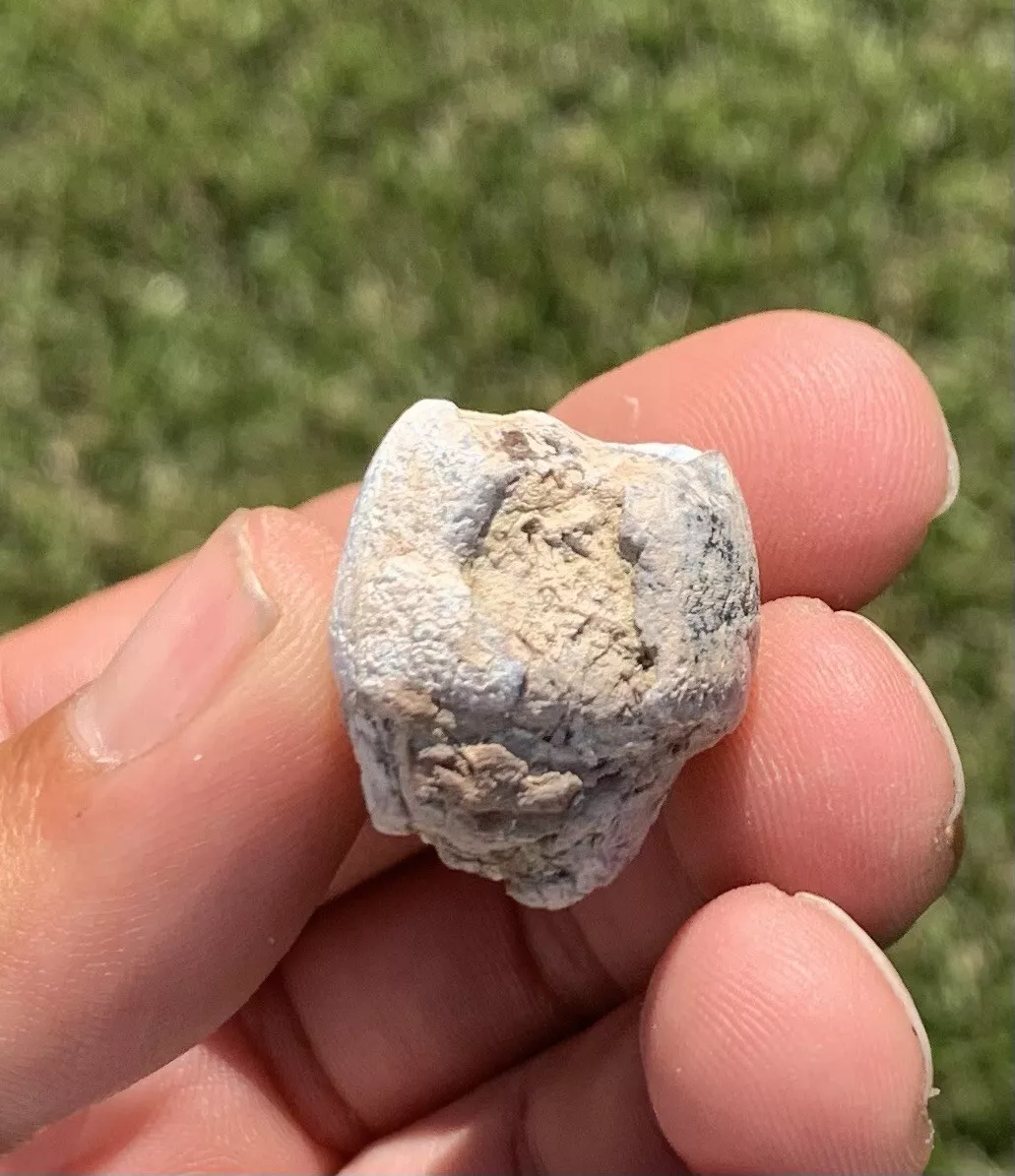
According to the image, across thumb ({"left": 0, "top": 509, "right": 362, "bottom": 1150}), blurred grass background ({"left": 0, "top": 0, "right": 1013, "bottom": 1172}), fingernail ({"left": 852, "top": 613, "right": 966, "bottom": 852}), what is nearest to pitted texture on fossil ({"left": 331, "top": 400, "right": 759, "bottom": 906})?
thumb ({"left": 0, "top": 509, "right": 362, "bottom": 1150})

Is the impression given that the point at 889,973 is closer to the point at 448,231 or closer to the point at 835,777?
the point at 835,777

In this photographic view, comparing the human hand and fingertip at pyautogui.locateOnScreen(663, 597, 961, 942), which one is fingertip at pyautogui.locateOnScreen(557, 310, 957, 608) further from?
fingertip at pyautogui.locateOnScreen(663, 597, 961, 942)

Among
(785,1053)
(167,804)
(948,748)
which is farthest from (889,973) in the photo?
(167,804)

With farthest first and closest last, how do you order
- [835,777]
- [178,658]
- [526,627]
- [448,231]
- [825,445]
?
[448,231], [825,445], [835,777], [178,658], [526,627]

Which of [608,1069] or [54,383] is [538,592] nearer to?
[608,1069]

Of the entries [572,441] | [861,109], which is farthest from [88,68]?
[572,441]

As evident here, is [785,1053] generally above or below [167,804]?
below

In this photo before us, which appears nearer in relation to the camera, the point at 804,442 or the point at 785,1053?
the point at 785,1053

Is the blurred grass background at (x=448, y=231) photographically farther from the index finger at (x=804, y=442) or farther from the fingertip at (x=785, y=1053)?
the fingertip at (x=785, y=1053)
